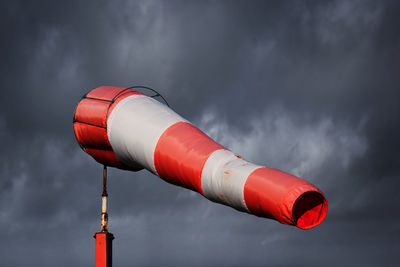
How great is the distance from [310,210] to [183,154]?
8.01 ft

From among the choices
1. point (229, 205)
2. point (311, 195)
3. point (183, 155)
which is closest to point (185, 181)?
point (183, 155)

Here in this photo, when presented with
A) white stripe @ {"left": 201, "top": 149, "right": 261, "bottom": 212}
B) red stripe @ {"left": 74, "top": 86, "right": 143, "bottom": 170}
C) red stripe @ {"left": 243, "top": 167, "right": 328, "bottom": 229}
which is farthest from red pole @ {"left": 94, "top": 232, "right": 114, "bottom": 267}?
red stripe @ {"left": 243, "top": 167, "right": 328, "bottom": 229}

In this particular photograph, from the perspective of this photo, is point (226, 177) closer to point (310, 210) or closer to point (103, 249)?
point (310, 210)

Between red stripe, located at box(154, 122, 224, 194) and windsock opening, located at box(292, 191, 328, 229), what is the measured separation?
179 centimetres

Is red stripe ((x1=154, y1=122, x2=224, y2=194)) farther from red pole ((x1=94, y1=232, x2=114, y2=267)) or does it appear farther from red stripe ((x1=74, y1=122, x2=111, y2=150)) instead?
red pole ((x1=94, y1=232, x2=114, y2=267))

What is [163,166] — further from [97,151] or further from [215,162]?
[97,151]

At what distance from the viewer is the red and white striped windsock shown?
22.4 feet

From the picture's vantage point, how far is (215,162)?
765 centimetres

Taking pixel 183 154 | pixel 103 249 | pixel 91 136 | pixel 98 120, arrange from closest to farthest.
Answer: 1. pixel 183 154
2. pixel 98 120
3. pixel 103 249
4. pixel 91 136

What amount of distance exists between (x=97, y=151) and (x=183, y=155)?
3.01m

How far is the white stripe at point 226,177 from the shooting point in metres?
7.19

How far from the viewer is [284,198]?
259 inches

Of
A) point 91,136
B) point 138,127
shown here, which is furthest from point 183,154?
point 91,136

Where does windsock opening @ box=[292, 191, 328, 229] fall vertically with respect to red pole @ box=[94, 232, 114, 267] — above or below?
below
